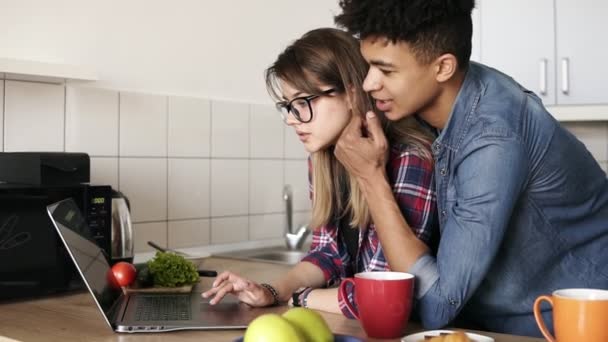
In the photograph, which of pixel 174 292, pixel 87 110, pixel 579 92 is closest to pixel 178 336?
pixel 174 292

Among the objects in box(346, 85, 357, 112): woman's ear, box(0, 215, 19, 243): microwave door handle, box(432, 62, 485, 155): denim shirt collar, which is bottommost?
box(0, 215, 19, 243): microwave door handle

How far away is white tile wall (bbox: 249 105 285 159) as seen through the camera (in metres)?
2.58

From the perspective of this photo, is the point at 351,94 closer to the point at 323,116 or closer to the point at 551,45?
the point at 323,116

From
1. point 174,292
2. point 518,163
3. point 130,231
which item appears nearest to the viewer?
point 518,163

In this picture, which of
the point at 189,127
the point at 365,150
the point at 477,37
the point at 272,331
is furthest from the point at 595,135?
the point at 272,331

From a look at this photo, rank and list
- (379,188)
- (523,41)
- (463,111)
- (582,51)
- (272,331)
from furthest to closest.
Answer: (523,41), (582,51), (379,188), (463,111), (272,331)

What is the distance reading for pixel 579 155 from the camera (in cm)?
132

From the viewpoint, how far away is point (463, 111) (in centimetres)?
124

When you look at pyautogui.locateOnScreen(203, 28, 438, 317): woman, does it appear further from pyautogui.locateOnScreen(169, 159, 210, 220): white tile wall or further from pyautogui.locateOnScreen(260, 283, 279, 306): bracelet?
pyautogui.locateOnScreen(169, 159, 210, 220): white tile wall

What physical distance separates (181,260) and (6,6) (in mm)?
798

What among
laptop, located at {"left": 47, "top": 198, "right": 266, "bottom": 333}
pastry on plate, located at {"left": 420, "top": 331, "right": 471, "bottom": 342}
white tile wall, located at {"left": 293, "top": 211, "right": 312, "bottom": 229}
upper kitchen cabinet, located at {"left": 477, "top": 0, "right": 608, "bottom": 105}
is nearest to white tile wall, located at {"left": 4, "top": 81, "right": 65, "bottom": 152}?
laptop, located at {"left": 47, "top": 198, "right": 266, "bottom": 333}

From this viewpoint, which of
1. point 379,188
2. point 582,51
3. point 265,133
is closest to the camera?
point 379,188

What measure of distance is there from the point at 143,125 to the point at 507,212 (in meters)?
1.33

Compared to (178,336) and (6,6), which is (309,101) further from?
(6,6)
